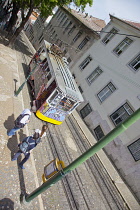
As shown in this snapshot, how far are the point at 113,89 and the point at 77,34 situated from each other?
12.6 m

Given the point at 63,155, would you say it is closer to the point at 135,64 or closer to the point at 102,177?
the point at 102,177

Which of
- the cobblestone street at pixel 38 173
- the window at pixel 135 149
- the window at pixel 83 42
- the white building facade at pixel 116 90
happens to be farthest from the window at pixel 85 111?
the window at pixel 83 42

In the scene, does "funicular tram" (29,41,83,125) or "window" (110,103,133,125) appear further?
"window" (110,103,133,125)

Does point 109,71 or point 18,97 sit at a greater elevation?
point 109,71

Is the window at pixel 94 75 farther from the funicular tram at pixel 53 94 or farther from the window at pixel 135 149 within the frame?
the window at pixel 135 149

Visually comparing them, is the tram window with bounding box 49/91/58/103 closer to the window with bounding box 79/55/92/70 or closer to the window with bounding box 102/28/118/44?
the window with bounding box 79/55/92/70

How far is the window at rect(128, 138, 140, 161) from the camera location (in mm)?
11406

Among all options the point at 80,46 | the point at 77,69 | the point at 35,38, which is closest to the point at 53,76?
the point at 77,69

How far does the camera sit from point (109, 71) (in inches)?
603

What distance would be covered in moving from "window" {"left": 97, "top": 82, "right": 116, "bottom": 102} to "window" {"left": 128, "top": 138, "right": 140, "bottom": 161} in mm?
5262

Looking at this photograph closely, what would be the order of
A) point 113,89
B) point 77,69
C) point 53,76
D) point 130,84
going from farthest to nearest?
1. point 77,69
2. point 113,89
3. point 130,84
4. point 53,76

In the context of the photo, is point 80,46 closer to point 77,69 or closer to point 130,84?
point 77,69

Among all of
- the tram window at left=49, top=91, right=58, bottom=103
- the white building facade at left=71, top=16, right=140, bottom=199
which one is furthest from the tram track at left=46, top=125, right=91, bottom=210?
the white building facade at left=71, top=16, right=140, bottom=199

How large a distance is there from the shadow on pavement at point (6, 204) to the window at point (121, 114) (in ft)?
34.9
